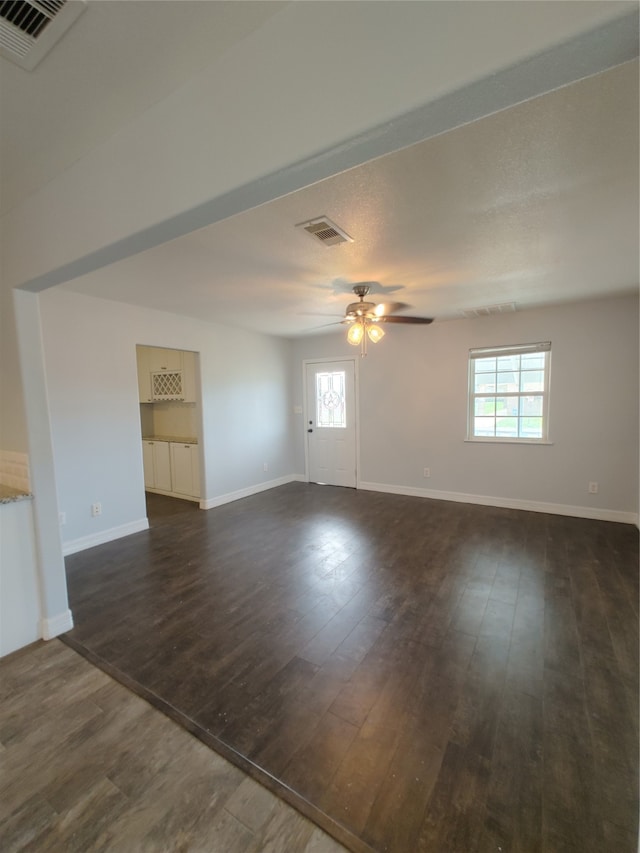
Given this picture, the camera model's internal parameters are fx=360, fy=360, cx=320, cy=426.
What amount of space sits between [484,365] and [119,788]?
4948mm

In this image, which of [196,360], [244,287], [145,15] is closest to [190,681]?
[145,15]

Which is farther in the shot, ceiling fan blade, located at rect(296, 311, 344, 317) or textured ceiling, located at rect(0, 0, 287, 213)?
ceiling fan blade, located at rect(296, 311, 344, 317)

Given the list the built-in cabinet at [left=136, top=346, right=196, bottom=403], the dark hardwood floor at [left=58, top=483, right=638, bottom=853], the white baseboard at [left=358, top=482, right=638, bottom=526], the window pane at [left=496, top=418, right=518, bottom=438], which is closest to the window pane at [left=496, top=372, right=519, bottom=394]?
the window pane at [left=496, top=418, right=518, bottom=438]

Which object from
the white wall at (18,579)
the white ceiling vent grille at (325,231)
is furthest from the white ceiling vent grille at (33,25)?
the white wall at (18,579)

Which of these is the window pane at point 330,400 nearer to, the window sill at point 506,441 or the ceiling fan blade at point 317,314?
the ceiling fan blade at point 317,314

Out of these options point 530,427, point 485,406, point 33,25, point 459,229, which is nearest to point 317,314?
point 459,229

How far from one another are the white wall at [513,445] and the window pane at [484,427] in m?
0.17

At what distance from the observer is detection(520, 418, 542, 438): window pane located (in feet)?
14.5

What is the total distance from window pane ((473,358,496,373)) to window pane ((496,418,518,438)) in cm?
66

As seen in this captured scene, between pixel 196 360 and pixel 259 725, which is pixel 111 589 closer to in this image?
pixel 259 725

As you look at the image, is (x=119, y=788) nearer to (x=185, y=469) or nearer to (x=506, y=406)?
(x=185, y=469)

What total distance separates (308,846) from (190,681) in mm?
930

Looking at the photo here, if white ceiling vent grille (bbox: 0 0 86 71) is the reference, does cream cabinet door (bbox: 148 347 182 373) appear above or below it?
below

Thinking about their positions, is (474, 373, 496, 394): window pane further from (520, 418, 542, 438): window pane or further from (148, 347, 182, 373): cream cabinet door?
(148, 347, 182, 373): cream cabinet door
